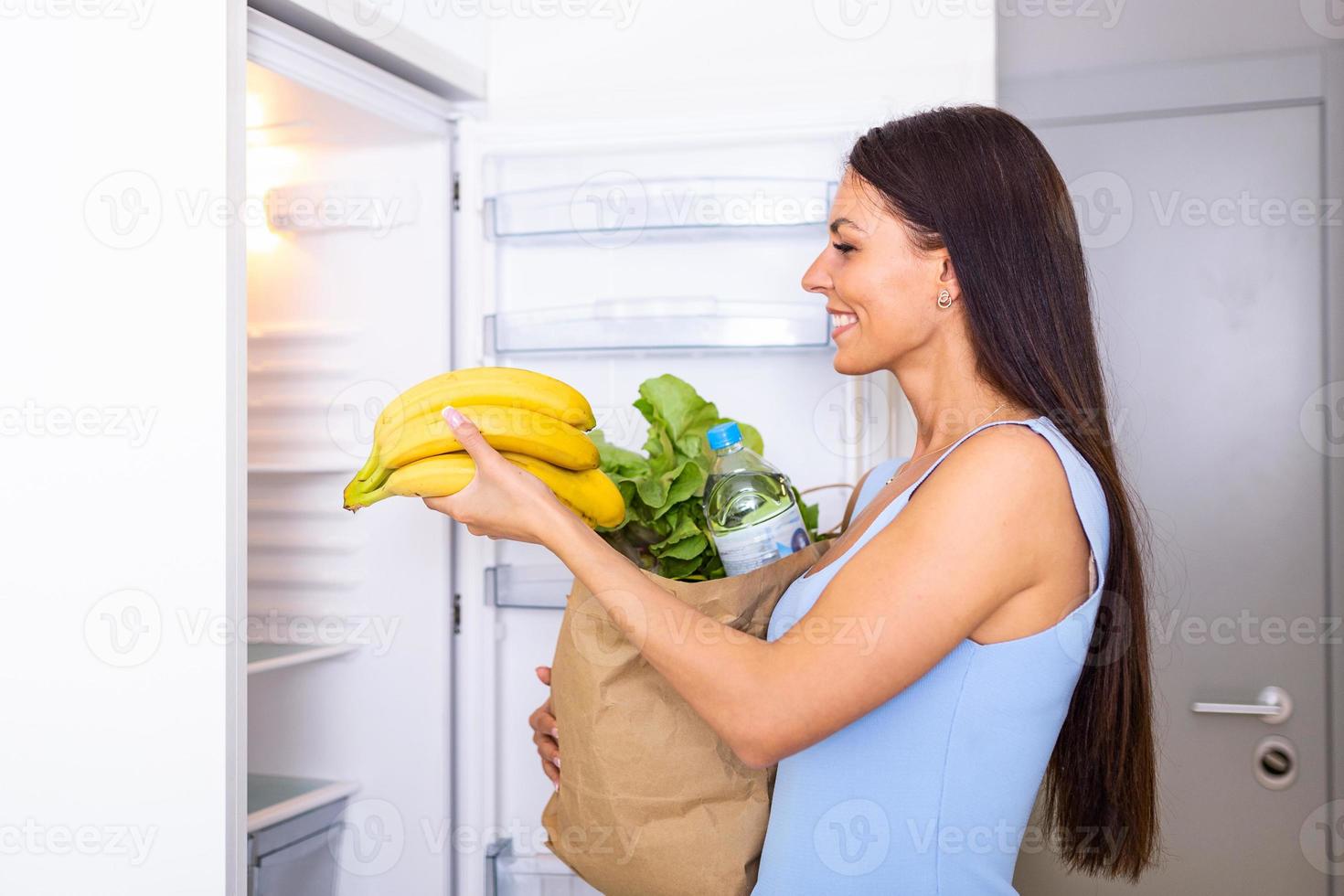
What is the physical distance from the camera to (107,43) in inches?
46.0

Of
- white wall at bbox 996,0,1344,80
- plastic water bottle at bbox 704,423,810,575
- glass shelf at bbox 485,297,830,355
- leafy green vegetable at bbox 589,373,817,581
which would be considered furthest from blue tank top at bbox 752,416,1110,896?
white wall at bbox 996,0,1344,80

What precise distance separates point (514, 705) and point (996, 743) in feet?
3.08

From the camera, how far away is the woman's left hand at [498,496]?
102 cm

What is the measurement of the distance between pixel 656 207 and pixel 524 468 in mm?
617

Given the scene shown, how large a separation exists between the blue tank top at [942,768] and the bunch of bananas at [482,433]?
287 mm

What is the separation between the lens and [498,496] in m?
1.04

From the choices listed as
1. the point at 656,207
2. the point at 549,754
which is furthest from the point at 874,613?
the point at 656,207

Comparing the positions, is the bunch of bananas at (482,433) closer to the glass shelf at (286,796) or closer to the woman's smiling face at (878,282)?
the woman's smiling face at (878,282)

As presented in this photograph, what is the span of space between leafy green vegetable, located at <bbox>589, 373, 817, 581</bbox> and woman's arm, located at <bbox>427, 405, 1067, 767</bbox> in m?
0.27

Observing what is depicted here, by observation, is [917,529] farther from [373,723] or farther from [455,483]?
[373,723]

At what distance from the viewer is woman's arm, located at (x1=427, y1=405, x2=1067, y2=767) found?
3.01 ft

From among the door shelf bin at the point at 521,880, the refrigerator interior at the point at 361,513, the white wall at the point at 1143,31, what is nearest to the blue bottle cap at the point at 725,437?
the refrigerator interior at the point at 361,513

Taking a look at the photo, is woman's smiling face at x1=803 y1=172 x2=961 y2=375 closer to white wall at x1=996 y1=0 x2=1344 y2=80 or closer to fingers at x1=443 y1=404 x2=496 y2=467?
fingers at x1=443 y1=404 x2=496 y2=467

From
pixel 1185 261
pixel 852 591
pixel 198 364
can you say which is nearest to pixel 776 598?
pixel 852 591
